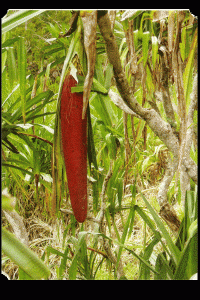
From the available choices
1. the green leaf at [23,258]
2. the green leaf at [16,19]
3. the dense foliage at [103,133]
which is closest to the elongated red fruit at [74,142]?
the dense foliage at [103,133]

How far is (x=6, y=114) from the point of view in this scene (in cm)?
67

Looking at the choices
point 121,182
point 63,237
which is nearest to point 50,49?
point 121,182

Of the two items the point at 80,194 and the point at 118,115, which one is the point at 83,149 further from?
the point at 118,115

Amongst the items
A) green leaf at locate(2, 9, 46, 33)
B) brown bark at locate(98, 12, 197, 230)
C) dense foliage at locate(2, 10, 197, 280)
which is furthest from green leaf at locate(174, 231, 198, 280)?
green leaf at locate(2, 9, 46, 33)

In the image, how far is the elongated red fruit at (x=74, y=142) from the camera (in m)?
0.56

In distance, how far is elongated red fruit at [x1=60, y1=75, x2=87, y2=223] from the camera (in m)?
0.56

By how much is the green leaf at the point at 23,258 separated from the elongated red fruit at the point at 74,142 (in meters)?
0.24

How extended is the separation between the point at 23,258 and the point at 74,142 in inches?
10.5

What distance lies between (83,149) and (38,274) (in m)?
0.28

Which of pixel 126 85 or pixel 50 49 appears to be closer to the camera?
pixel 126 85

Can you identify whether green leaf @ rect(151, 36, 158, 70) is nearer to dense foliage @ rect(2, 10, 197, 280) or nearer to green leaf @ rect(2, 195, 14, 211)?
dense foliage @ rect(2, 10, 197, 280)

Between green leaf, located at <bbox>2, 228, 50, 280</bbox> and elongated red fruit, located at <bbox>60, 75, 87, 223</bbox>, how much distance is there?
237 mm

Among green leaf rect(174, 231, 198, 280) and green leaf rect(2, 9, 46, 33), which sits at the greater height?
green leaf rect(2, 9, 46, 33)

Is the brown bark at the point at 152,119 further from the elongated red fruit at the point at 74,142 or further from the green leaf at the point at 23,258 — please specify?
the green leaf at the point at 23,258
